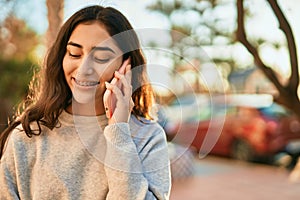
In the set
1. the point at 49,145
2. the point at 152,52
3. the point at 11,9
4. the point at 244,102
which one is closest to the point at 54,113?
the point at 49,145

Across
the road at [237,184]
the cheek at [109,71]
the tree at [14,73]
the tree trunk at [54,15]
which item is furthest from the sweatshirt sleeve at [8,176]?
the tree at [14,73]

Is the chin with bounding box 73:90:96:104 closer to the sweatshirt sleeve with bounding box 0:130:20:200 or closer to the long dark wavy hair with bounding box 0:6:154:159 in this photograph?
the long dark wavy hair with bounding box 0:6:154:159

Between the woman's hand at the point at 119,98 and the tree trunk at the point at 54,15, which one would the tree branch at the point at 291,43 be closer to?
the woman's hand at the point at 119,98

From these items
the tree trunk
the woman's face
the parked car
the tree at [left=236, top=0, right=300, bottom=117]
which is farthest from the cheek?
the parked car

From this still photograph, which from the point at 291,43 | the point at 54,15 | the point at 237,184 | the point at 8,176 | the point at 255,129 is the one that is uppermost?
the point at 54,15

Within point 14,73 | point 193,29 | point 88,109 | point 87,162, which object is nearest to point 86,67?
point 88,109

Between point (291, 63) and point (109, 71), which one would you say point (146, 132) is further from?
point (291, 63)

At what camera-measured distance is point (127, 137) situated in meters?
1.28

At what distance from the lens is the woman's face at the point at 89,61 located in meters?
1.29

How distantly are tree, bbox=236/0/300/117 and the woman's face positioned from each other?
53 cm

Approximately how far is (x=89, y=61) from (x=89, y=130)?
Result: 182mm

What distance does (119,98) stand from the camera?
4.20 ft

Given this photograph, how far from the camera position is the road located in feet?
22.9

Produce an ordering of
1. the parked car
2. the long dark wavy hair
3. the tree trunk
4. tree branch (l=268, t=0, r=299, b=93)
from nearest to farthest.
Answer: the long dark wavy hair
tree branch (l=268, t=0, r=299, b=93)
the tree trunk
the parked car
